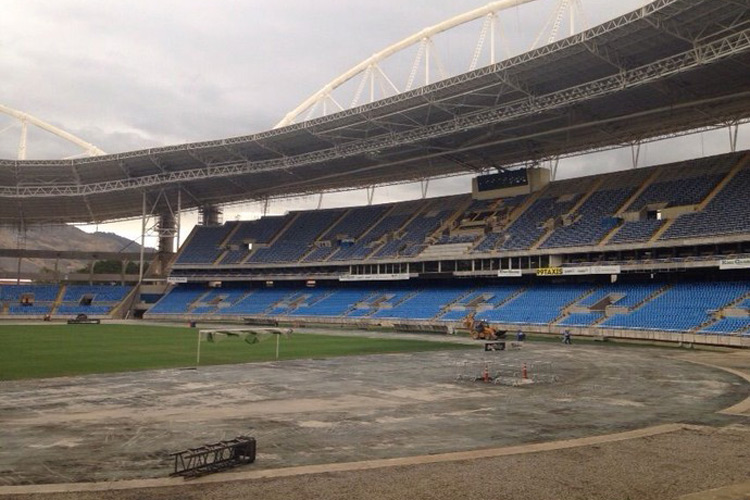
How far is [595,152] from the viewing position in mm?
62969

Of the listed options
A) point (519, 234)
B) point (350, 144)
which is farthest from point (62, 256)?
point (519, 234)

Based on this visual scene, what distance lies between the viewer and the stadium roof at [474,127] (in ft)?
131

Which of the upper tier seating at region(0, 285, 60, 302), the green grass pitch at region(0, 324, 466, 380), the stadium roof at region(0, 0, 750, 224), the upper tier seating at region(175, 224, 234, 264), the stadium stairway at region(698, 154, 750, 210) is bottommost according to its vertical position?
the green grass pitch at region(0, 324, 466, 380)

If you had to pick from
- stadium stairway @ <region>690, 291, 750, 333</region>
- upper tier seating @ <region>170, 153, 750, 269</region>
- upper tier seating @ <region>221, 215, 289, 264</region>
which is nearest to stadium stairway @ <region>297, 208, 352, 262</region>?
upper tier seating @ <region>170, 153, 750, 269</region>

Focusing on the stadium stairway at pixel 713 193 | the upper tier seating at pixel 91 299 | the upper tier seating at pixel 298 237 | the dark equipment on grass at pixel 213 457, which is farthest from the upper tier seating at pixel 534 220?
the upper tier seating at pixel 91 299

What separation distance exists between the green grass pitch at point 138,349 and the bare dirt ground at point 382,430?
401cm

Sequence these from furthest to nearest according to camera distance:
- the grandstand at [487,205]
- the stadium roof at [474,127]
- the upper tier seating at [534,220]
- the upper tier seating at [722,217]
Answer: the upper tier seating at [534,220]
the upper tier seating at [722,217]
the grandstand at [487,205]
the stadium roof at [474,127]

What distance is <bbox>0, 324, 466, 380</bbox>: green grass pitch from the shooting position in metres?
29.4

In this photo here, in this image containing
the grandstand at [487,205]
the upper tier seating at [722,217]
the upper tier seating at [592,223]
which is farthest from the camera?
the upper tier seating at [592,223]

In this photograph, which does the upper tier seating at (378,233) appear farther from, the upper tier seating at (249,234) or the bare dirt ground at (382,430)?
the bare dirt ground at (382,430)

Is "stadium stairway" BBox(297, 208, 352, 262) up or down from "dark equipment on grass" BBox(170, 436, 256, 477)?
up

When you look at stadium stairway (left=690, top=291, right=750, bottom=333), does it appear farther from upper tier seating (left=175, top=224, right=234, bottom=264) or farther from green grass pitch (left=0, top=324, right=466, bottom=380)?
upper tier seating (left=175, top=224, right=234, bottom=264)

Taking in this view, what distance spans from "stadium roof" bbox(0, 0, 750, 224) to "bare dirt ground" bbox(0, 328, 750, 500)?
22.8 m

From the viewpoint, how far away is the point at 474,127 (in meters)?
52.6
